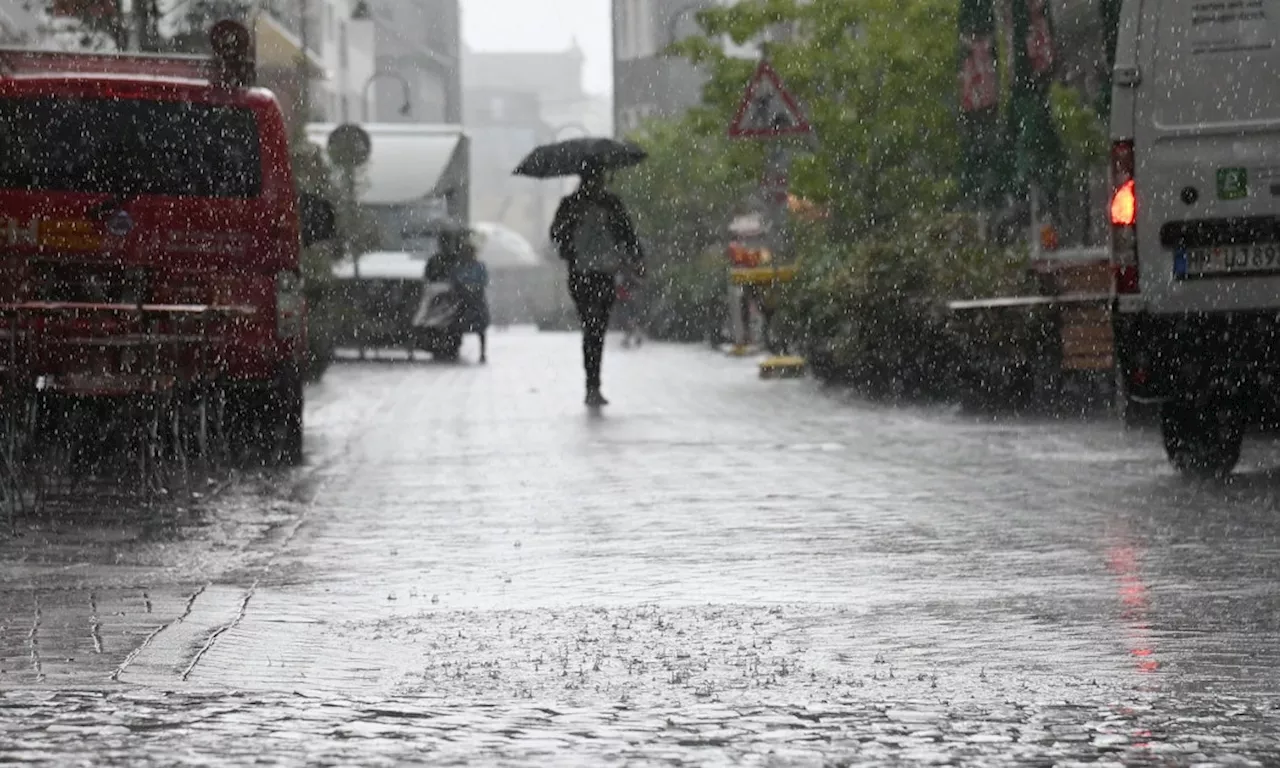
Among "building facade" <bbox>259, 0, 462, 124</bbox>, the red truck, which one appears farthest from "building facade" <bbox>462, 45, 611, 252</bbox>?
the red truck

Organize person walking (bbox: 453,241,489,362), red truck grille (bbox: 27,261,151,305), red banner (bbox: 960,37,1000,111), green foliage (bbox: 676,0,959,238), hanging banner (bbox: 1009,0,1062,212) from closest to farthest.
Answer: red truck grille (bbox: 27,261,151,305), hanging banner (bbox: 1009,0,1062,212), red banner (bbox: 960,37,1000,111), green foliage (bbox: 676,0,959,238), person walking (bbox: 453,241,489,362)

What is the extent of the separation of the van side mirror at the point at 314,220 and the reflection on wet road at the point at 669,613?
202cm

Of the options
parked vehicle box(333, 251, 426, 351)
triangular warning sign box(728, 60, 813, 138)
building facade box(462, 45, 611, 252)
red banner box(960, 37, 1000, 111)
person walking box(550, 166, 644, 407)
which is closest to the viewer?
person walking box(550, 166, 644, 407)

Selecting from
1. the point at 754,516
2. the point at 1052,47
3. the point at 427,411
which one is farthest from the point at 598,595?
the point at 1052,47

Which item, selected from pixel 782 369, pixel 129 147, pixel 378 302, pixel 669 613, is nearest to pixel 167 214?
pixel 129 147

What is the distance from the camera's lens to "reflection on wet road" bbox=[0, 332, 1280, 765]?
20.6ft

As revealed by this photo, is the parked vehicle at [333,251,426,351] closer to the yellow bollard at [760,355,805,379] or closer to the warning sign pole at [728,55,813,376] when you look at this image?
the warning sign pole at [728,55,813,376]

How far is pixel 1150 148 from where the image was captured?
13.5 m

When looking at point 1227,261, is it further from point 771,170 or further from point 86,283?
point 771,170

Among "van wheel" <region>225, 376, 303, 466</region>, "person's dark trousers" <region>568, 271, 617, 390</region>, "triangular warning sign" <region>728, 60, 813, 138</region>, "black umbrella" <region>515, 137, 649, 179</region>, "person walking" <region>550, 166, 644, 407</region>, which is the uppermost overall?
"triangular warning sign" <region>728, 60, 813, 138</region>

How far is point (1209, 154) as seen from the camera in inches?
531

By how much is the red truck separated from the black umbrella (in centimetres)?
762

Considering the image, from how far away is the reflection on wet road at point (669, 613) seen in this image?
628 centimetres

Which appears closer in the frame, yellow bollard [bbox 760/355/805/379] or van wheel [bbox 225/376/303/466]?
van wheel [bbox 225/376/303/466]
